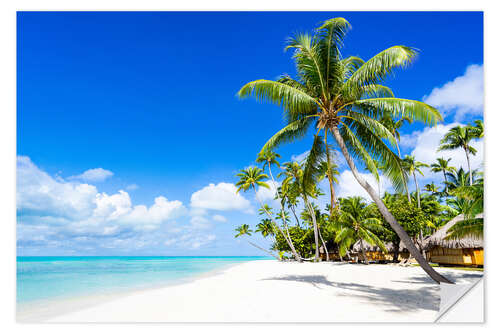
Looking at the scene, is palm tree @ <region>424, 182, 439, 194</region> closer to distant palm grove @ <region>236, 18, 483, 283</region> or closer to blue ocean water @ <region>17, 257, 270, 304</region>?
blue ocean water @ <region>17, 257, 270, 304</region>

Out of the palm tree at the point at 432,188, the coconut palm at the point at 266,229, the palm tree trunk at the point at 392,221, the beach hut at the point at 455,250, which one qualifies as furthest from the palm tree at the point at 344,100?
the coconut palm at the point at 266,229

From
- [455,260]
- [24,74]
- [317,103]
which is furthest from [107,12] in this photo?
[455,260]

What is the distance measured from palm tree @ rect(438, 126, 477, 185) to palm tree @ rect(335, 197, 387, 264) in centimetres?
584

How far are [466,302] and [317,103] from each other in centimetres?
398

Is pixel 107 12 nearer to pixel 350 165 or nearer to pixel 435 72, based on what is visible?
pixel 350 165

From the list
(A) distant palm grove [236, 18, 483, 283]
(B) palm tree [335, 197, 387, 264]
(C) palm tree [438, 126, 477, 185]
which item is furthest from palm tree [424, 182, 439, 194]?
(A) distant palm grove [236, 18, 483, 283]

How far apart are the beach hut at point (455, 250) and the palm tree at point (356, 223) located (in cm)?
306

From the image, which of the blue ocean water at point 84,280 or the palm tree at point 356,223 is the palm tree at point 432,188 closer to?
the palm tree at point 356,223

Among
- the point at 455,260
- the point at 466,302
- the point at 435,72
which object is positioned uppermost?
the point at 435,72

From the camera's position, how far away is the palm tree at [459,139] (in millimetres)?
16586

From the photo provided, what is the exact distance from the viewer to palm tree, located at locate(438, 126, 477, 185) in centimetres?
1659

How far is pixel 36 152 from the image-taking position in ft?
16.5
